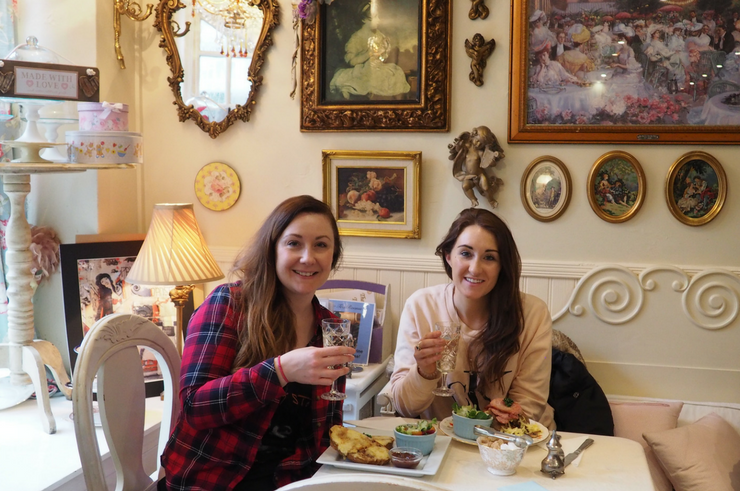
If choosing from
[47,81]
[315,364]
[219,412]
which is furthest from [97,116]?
[315,364]

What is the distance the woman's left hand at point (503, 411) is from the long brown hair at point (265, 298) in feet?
1.89

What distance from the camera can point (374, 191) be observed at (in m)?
3.24

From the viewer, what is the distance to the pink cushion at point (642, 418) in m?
2.72

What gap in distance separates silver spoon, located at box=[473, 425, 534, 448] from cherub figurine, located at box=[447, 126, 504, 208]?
1496 mm

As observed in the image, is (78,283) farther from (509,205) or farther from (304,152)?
(509,205)

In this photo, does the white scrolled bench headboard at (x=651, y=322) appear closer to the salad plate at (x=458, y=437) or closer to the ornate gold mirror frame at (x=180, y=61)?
the salad plate at (x=458, y=437)

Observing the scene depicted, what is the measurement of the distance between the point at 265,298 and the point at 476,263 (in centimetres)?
80

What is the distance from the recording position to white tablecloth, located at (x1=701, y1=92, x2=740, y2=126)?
9.32 feet

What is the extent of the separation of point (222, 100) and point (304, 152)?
50cm

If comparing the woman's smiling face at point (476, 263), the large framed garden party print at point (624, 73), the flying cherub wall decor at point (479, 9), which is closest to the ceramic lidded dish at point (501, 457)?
the woman's smiling face at point (476, 263)

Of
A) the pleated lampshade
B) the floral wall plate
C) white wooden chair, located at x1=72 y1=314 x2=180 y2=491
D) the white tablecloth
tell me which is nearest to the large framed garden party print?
the white tablecloth

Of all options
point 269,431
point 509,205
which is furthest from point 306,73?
point 269,431

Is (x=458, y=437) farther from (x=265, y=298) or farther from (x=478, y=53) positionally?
(x=478, y=53)

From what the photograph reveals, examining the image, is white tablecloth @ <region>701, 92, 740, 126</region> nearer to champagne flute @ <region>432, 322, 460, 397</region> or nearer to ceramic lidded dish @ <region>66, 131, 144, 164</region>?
champagne flute @ <region>432, 322, 460, 397</region>
